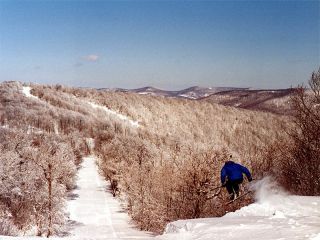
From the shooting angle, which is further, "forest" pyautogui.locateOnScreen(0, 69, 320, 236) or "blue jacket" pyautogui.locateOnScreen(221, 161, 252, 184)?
"forest" pyautogui.locateOnScreen(0, 69, 320, 236)

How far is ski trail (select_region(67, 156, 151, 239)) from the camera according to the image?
29.7 meters

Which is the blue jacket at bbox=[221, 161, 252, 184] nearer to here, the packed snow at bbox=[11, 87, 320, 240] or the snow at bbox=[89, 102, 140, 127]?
the packed snow at bbox=[11, 87, 320, 240]

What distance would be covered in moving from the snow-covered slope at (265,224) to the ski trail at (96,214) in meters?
12.6

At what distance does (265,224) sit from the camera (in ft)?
32.4

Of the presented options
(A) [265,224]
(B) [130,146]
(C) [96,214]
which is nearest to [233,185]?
(A) [265,224]

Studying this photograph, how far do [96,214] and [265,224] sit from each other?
28.0m

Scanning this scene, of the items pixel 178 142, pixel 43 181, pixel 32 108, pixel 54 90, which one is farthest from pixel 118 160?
pixel 54 90

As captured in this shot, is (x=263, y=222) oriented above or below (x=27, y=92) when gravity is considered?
below

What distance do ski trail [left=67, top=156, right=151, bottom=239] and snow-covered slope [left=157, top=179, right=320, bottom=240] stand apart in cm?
1264

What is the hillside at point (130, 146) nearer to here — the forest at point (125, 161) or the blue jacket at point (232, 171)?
the forest at point (125, 161)

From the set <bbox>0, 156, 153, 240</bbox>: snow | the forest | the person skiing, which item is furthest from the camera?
<bbox>0, 156, 153, 240</bbox>: snow

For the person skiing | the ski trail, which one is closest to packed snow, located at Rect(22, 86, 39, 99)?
the ski trail

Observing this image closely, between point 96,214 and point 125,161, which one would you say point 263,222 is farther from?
point 125,161

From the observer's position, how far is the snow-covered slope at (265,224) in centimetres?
890
